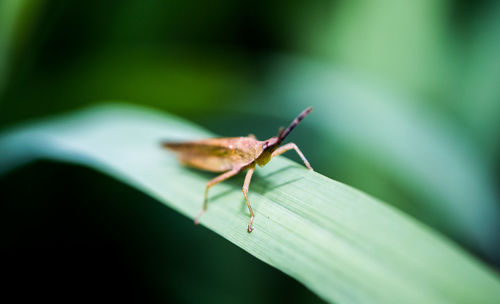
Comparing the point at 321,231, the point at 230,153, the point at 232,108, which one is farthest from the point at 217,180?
the point at 232,108

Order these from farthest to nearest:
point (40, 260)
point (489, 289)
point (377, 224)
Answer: point (40, 260)
point (377, 224)
point (489, 289)

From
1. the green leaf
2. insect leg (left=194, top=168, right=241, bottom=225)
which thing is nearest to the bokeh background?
the green leaf

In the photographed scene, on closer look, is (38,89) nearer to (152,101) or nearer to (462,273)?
(152,101)

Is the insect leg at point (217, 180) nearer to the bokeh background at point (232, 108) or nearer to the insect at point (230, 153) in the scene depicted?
the insect at point (230, 153)

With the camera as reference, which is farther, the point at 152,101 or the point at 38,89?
the point at 152,101

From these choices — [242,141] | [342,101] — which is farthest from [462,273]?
[342,101]

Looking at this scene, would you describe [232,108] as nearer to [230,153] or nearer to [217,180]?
[230,153]
